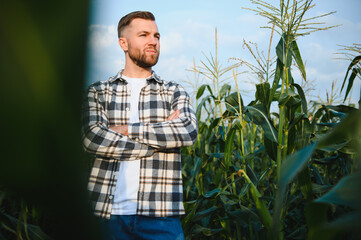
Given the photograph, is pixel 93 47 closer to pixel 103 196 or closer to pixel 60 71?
pixel 60 71

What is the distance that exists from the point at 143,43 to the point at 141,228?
50.9 inches

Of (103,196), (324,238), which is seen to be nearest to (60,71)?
(324,238)

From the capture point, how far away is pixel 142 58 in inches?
91.0

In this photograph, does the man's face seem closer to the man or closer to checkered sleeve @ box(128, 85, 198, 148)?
the man

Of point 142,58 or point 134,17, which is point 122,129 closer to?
point 142,58

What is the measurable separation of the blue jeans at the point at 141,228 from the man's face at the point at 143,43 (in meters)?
1.10

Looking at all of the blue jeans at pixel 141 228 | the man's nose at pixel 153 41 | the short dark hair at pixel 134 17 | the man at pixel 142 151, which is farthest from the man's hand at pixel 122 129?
the short dark hair at pixel 134 17

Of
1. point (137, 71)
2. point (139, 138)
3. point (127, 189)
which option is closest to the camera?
point (139, 138)

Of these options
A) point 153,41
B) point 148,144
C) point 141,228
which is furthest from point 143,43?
point 141,228

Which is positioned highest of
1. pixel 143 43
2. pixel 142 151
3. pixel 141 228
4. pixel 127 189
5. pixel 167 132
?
pixel 143 43

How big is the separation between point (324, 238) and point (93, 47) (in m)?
0.40

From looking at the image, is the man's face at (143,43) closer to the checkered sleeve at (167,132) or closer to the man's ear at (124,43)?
the man's ear at (124,43)

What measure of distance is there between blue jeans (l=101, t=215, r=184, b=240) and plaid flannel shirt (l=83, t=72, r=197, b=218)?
0.16 feet

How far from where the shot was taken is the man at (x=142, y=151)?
1.86 meters
